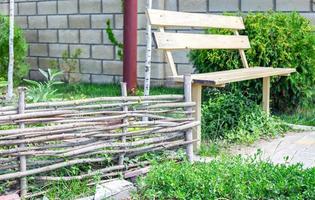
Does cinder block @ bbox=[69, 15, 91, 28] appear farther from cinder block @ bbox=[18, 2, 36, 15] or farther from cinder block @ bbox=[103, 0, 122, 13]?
cinder block @ bbox=[18, 2, 36, 15]

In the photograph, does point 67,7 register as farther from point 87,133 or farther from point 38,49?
point 87,133

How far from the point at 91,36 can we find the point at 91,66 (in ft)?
1.60

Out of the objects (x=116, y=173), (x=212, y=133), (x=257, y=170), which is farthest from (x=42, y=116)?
(x=212, y=133)

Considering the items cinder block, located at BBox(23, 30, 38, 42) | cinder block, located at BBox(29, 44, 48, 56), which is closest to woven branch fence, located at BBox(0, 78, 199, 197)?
cinder block, located at BBox(29, 44, 48, 56)

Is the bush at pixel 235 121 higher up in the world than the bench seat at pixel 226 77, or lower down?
lower down

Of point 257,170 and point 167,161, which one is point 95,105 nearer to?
point 167,161

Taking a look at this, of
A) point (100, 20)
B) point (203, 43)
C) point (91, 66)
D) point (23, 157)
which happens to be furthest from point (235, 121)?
point (91, 66)

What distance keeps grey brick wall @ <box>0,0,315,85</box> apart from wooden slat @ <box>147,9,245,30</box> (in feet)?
4.68

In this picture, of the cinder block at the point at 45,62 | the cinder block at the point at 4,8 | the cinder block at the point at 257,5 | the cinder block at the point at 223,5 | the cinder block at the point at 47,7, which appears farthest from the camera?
the cinder block at the point at 4,8

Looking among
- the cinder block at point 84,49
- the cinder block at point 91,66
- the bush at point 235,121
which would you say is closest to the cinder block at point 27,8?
the cinder block at point 84,49

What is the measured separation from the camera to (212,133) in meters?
5.07

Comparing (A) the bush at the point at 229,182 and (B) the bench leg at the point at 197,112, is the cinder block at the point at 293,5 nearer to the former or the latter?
(B) the bench leg at the point at 197,112

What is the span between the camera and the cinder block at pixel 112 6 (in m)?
8.89

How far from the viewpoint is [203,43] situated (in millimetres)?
5402
